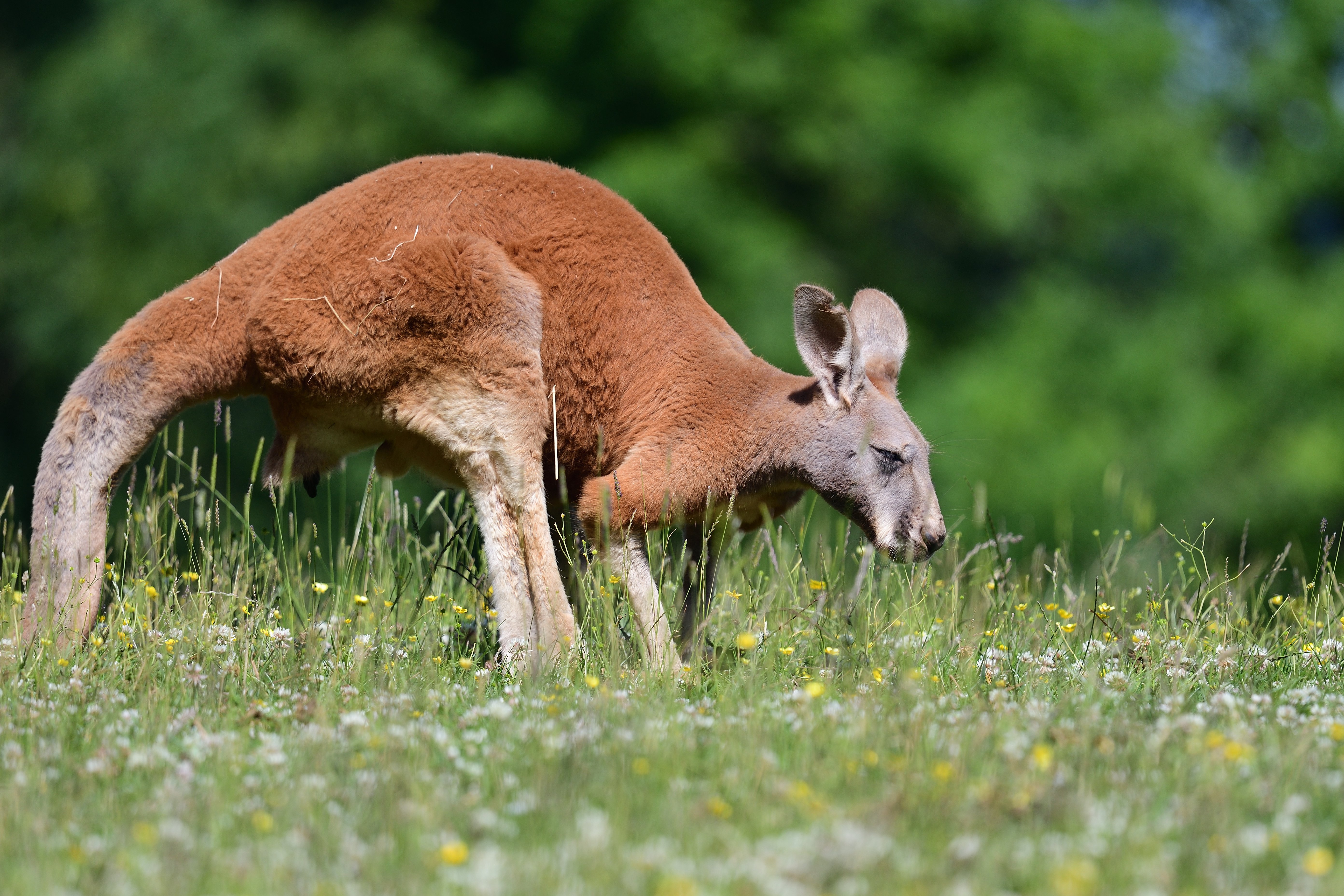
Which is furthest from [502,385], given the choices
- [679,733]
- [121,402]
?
[679,733]

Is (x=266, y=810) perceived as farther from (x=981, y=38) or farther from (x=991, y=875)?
(x=981, y=38)

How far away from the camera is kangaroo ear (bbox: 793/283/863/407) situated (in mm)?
5496

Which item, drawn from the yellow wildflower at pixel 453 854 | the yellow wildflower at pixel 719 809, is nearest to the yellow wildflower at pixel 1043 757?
the yellow wildflower at pixel 719 809

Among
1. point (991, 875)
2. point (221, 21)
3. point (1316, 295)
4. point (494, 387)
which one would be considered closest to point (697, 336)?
point (494, 387)

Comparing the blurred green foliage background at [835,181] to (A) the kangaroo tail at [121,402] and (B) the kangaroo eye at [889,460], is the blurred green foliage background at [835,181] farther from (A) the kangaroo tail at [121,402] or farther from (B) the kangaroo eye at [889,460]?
(A) the kangaroo tail at [121,402]

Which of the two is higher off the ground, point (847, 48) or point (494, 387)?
point (847, 48)

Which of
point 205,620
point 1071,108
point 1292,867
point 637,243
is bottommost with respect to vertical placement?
point 1292,867

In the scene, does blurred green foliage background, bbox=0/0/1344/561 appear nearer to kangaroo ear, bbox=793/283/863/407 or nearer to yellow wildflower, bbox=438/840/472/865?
kangaroo ear, bbox=793/283/863/407

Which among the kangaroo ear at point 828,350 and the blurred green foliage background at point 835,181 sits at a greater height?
the blurred green foliage background at point 835,181

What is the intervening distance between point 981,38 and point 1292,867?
1885 cm

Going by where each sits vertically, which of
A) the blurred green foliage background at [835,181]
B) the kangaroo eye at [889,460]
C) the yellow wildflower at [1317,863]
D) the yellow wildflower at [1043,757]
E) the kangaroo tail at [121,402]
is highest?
the blurred green foliage background at [835,181]

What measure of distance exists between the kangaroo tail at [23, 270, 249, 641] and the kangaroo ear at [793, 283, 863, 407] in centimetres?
214

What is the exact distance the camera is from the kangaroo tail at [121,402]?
16.9 ft

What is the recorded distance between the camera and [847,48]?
18672mm
